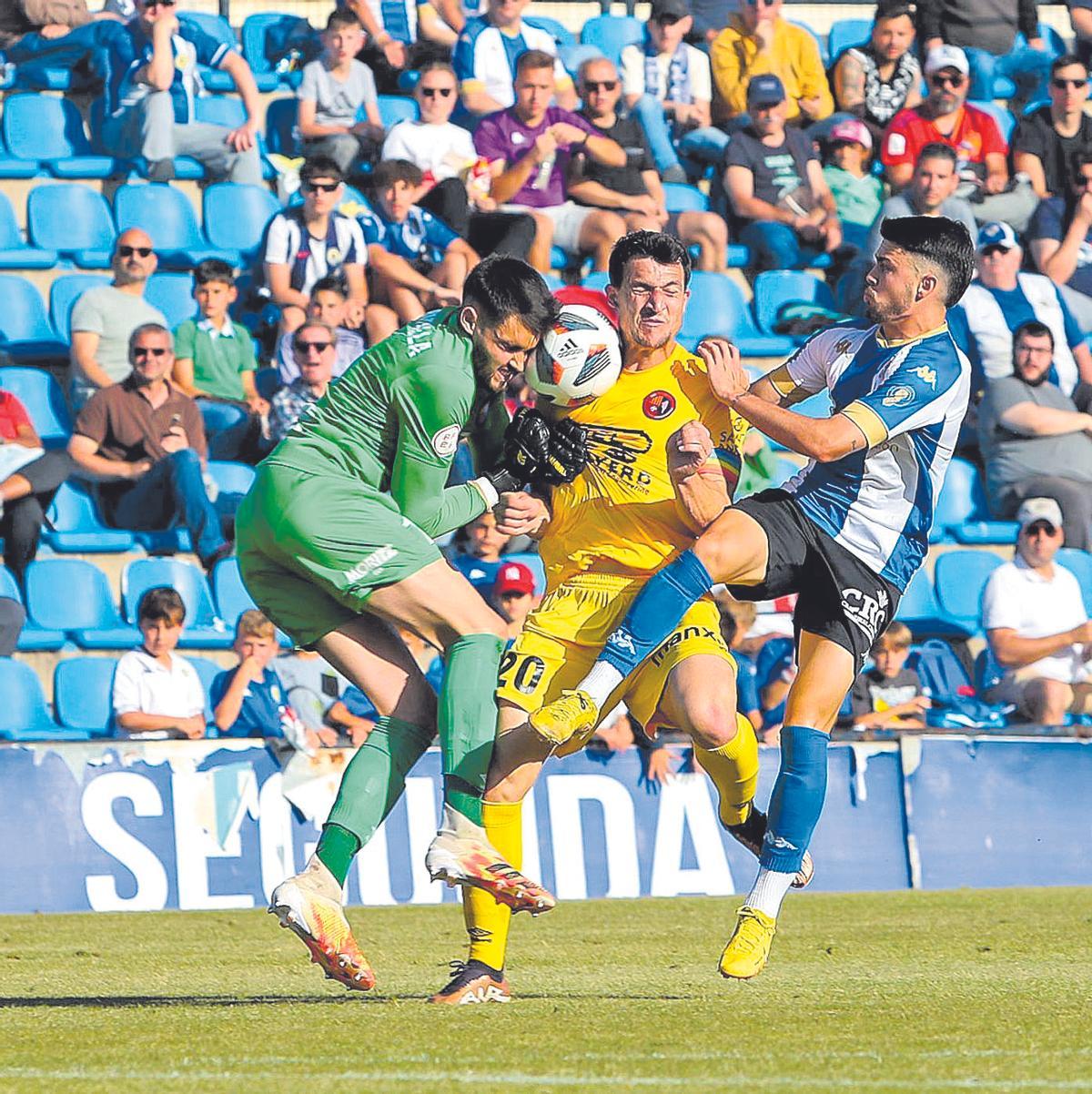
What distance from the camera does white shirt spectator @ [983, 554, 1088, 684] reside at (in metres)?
12.2

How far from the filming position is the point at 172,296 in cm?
1353

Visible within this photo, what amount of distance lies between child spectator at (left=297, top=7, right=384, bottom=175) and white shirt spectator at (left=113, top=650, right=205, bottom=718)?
15.4 ft

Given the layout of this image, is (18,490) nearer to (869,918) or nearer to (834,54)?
(869,918)

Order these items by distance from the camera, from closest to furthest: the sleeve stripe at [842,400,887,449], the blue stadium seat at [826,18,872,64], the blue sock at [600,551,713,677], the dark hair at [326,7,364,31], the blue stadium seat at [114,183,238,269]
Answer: the blue sock at [600,551,713,677], the sleeve stripe at [842,400,887,449], the blue stadium seat at [114,183,238,269], the dark hair at [326,7,364,31], the blue stadium seat at [826,18,872,64]

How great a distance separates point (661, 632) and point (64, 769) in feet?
16.6

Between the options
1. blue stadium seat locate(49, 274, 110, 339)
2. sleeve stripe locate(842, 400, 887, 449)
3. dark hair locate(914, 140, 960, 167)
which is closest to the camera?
sleeve stripe locate(842, 400, 887, 449)

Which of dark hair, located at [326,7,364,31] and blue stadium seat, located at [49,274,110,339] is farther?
dark hair, located at [326,7,364,31]

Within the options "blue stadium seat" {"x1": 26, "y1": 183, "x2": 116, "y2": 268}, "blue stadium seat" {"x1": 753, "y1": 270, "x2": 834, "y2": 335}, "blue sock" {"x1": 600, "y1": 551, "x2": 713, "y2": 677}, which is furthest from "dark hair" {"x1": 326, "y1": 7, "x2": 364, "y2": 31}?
"blue sock" {"x1": 600, "y1": 551, "x2": 713, "y2": 677}

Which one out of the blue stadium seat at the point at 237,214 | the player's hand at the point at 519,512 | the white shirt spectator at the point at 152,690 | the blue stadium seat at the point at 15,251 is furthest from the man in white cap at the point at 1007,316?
the player's hand at the point at 519,512

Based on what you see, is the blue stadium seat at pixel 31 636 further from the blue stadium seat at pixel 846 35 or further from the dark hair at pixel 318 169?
the blue stadium seat at pixel 846 35

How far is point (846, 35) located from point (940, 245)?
10.9m

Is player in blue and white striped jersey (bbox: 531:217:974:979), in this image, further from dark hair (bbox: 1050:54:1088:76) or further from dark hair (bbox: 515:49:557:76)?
dark hair (bbox: 1050:54:1088:76)

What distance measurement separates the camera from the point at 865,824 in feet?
36.1

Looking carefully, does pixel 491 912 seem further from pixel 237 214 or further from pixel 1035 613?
pixel 237 214
